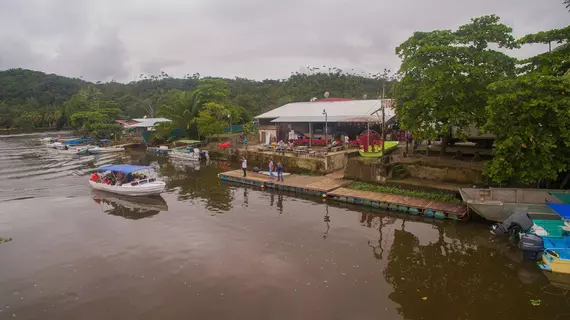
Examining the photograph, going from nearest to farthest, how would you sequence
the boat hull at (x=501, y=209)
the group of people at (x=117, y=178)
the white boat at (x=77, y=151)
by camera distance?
the boat hull at (x=501, y=209) < the group of people at (x=117, y=178) < the white boat at (x=77, y=151)

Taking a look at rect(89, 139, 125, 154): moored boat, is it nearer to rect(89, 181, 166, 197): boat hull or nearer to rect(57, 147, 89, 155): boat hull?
rect(57, 147, 89, 155): boat hull

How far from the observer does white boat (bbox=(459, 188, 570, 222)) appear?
13773 millimetres

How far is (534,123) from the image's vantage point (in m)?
13.5

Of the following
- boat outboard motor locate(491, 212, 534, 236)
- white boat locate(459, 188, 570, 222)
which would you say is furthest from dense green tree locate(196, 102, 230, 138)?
boat outboard motor locate(491, 212, 534, 236)

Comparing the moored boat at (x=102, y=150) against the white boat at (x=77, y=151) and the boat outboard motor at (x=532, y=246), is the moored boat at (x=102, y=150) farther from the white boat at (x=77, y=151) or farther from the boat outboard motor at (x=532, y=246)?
the boat outboard motor at (x=532, y=246)

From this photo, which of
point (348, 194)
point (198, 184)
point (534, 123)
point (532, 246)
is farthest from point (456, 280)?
point (198, 184)

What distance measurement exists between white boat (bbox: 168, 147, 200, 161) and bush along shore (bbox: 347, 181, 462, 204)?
20.6 metres

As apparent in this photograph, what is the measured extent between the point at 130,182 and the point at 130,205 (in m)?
2.02

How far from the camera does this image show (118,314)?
9.37m

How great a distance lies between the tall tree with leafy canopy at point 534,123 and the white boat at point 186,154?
28.1m

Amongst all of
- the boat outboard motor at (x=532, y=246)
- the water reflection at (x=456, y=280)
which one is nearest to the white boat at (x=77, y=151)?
the water reflection at (x=456, y=280)

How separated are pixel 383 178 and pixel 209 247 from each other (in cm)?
1116

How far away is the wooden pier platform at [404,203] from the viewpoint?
51.1 feet

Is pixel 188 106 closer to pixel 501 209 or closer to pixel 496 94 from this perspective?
pixel 496 94
